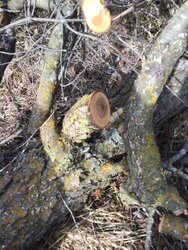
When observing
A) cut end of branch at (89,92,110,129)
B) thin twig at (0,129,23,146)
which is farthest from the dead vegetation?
cut end of branch at (89,92,110,129)

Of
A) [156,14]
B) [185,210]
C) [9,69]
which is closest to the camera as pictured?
[185,210]

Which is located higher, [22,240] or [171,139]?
[171,139]

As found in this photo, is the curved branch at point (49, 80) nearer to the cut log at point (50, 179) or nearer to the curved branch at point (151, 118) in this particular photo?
the cut log at point (50, 179)

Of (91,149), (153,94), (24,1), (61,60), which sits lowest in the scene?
(91,149)

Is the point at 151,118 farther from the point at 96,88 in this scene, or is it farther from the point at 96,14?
the point at 96,88

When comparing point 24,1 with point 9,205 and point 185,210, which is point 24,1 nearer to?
point 9,205

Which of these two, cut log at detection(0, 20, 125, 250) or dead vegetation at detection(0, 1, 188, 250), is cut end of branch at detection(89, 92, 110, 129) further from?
dead vegetation at detection(0, 1, 188, 250)

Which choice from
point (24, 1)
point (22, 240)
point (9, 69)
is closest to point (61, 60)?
point (24, 1)
